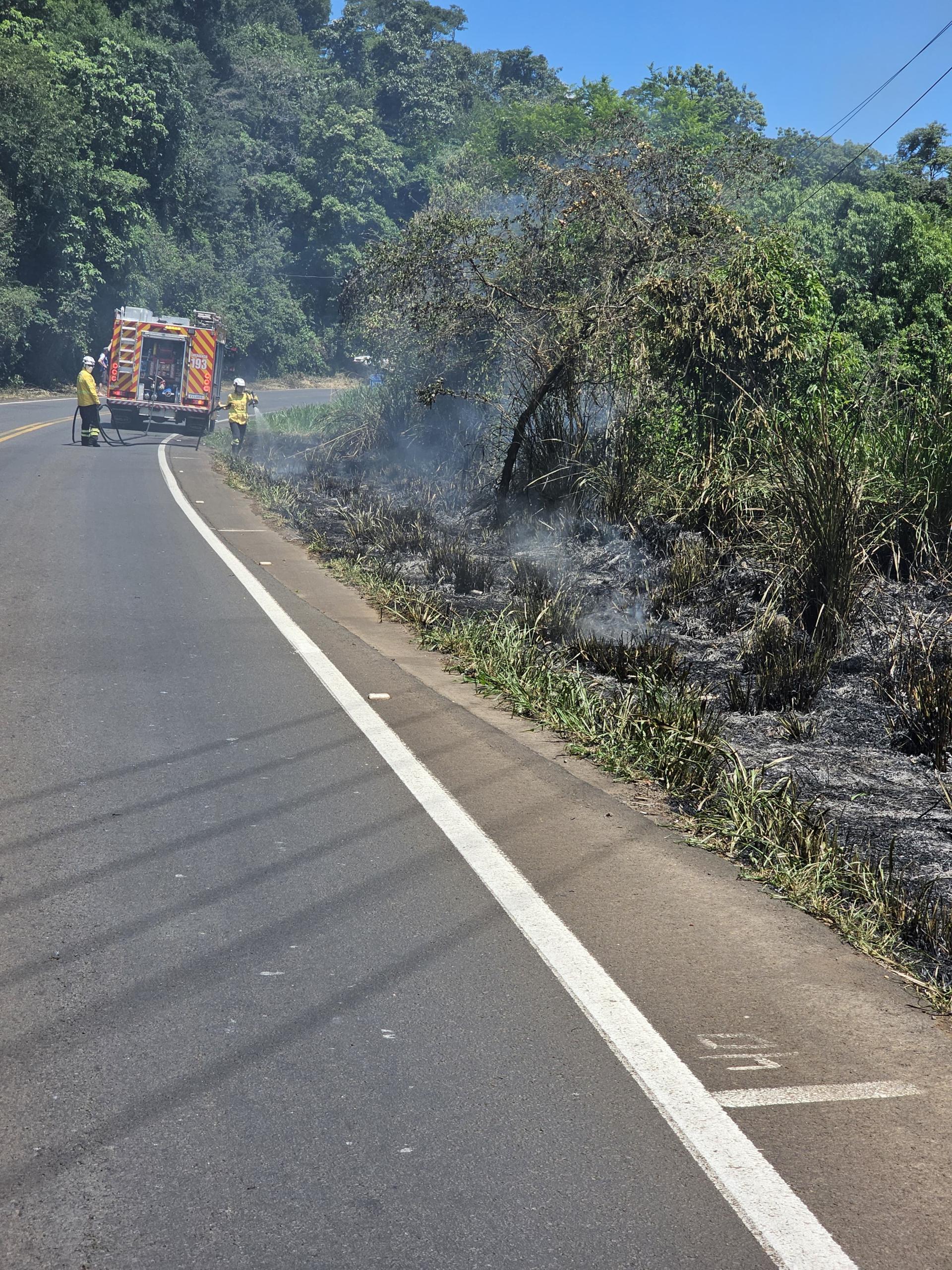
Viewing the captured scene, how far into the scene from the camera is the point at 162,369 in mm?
30672

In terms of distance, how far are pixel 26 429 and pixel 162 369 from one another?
422 cm

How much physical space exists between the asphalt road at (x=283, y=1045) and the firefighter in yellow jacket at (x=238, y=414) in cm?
2072

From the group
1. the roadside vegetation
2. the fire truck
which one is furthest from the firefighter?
the fire truck

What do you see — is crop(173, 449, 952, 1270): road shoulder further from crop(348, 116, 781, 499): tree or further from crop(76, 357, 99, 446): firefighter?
crop(76, 357, 99, 446): firefighter

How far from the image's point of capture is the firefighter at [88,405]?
24312 mm

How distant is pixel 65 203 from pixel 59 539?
109ft

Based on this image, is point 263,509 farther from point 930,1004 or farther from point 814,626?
point 930,1004

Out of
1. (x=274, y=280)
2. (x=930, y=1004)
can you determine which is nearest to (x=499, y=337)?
(x=930, y=1004)

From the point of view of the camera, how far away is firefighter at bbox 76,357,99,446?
79.8ft

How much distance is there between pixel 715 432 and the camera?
12367mm

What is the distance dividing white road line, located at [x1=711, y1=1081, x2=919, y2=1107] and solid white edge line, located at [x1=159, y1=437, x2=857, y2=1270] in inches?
2.5

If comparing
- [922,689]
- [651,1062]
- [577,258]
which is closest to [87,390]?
[577,258]

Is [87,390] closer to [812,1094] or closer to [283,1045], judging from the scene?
[283,1045]

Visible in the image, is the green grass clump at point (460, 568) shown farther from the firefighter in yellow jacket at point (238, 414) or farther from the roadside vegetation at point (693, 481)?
the firefighter in yellow jacket at point (238, 414)
